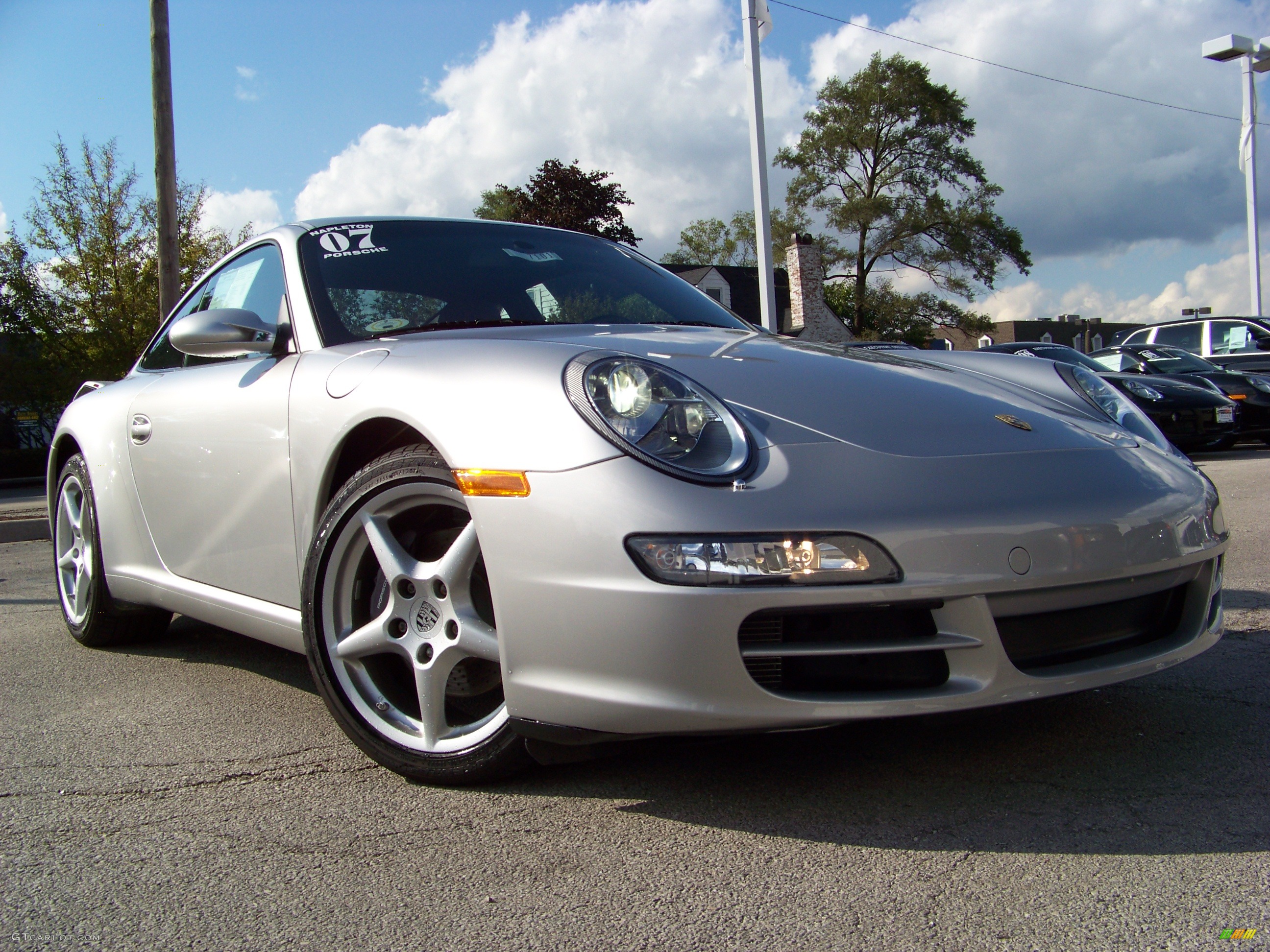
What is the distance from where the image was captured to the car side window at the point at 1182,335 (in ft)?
48.6

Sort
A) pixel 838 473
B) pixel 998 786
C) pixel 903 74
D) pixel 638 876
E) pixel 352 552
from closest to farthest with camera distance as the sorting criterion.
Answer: pixel 638 876 < pixel 838 473 < pixel 998 786 < pixel 352 552 < pixel 903 74

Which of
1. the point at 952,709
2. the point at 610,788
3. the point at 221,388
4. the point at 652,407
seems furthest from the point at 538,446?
the point at 221,388

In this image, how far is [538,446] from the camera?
77.7 inches

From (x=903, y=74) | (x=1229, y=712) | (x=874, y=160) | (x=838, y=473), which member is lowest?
(x=1229, y=712)

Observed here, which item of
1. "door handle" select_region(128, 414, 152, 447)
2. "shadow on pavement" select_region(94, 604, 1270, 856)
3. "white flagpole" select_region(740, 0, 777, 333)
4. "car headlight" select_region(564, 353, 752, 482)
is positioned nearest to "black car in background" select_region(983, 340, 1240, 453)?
"white flagpole" select_region(740, 0, 777, 333)

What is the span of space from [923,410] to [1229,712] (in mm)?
1097

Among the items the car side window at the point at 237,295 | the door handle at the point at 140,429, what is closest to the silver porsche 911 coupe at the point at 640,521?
the car side window at the point at 237,295

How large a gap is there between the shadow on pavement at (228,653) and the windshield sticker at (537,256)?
54.3 inches

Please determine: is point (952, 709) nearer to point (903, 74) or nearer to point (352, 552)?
point (352, 552)

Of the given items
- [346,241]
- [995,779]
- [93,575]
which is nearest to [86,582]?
[93,575]

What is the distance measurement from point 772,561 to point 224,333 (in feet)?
5.59

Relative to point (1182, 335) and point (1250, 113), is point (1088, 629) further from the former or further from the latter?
point (1250, 113)

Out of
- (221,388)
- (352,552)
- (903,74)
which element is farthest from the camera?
(903,74)

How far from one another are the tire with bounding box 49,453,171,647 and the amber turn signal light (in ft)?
6.86
